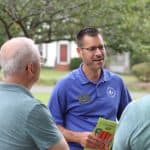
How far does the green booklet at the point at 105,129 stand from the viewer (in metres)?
4.03

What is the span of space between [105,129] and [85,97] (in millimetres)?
443

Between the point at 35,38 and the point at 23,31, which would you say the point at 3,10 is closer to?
the point at 23,31

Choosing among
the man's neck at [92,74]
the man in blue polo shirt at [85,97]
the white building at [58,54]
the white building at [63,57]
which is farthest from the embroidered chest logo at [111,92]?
the white building at [58,54]

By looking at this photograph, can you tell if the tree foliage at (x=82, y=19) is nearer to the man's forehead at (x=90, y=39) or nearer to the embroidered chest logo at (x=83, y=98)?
the man's forehead at (x=90, y=39)

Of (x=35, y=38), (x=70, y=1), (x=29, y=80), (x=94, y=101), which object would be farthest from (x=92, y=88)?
(x=35, y=38)

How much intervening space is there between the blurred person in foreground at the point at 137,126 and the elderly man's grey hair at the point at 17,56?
90 cm

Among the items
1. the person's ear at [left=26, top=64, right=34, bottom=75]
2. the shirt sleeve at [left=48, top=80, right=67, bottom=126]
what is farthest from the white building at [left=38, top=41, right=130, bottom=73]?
the person's ear at [left=26, top=64, right=34, bottom=75]

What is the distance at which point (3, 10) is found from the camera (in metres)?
7.70

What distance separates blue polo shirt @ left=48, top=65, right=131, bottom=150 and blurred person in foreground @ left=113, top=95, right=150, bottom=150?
1.80m

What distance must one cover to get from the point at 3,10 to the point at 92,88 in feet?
11.7

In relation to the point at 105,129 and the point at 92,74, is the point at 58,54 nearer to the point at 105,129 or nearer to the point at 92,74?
the point at 92,74

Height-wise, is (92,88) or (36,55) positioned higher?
(36,55)

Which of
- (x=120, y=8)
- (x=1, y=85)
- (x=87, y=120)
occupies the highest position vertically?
(x=120, y=8)

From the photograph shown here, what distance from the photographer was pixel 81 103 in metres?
4.40
